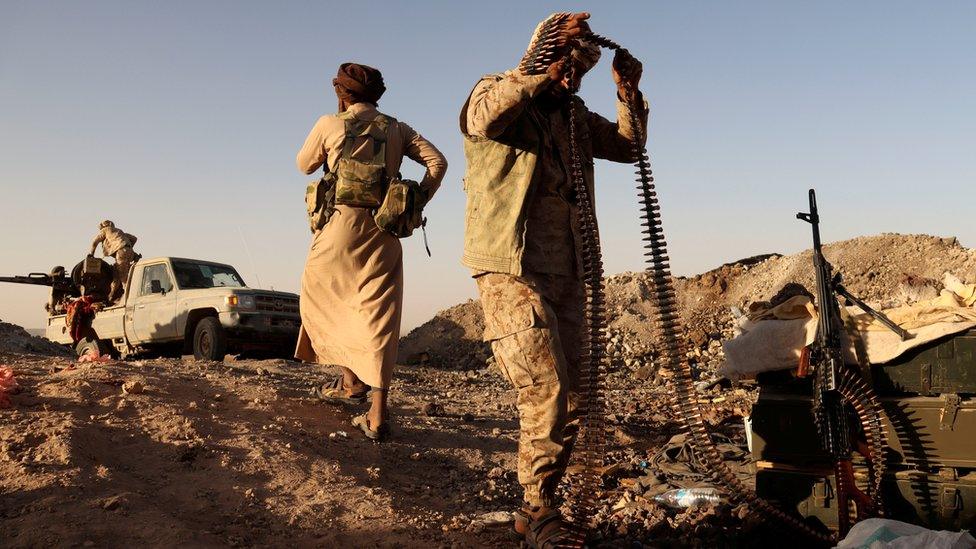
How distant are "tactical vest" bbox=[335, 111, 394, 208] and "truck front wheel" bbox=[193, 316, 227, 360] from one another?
5901 millimetres

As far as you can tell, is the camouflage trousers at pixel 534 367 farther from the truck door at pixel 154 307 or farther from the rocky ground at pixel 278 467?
the truck door at pixel 154 307

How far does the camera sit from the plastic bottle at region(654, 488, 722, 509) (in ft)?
15.0

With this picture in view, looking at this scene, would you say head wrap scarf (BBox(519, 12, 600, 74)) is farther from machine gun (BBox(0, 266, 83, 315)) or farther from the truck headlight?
machine gun (BBox(0, 266, 83, 315))

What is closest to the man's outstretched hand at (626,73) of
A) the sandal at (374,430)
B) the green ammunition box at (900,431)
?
the green ammunition box at (900,431)

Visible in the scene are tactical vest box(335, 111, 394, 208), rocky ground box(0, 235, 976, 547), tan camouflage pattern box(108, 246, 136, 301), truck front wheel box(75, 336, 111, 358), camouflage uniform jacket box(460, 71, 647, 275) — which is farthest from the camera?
tan camouflage pattern box(108, 246, 136, 301)

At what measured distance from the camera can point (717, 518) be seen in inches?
168

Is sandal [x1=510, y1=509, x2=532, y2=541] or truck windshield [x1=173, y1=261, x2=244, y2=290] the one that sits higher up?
truck windshield [x1=173, y1=261, x2=244, y2=290]

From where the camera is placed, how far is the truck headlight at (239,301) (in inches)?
430

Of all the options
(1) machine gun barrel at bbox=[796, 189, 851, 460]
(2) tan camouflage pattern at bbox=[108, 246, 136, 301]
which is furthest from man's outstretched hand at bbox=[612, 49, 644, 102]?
(2) tan camouflage pattern at bbox=[108, 246, 136, 301]

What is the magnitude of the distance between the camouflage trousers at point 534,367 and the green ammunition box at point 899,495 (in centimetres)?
117

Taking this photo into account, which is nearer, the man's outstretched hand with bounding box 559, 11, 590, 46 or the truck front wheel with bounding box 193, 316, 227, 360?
the man's outstretched hand with bounding box 559, 11, 590, 46

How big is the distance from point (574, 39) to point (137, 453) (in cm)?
335

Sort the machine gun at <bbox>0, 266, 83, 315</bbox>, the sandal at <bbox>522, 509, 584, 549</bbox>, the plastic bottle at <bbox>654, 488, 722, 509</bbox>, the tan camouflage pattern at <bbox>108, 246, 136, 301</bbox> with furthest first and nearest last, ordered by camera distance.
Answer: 1. the machine gun at <bbox>0, 266, 83, 315</bbox>
2. the tan camouflage pattern at <bbox>108, 246, 136, 301</bbox>
3. the plastic bottle at <bbox>654, 488, 722, 509</bbox>
4. the sandal at <bbox>522, 509, 584, 549</bbox>

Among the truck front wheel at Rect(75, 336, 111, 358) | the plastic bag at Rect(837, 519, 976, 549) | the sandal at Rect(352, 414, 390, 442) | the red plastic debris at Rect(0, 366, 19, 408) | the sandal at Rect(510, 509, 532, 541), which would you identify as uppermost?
the truck front wheel at Rect(75, 336, 111, 358)
